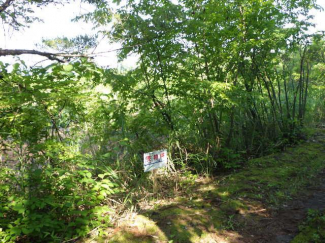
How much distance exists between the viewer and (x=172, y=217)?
306 centimetres

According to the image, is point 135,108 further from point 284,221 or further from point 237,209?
point 284,221

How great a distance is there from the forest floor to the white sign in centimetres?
46

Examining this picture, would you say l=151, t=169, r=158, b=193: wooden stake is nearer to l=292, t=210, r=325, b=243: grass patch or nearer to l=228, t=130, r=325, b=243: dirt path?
l=228, t=130, r=325, b=243: dirt path

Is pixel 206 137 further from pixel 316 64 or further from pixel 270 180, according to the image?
pixel 316 64

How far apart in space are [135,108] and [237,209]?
88.6 inches

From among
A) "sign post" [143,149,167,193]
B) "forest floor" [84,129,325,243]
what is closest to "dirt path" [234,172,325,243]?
"forest floor" [84,129,325,243]

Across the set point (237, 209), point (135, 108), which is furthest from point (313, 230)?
point (135, 108)

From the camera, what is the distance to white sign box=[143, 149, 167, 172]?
3.47 metres

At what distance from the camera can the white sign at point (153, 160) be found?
3472 millimetres

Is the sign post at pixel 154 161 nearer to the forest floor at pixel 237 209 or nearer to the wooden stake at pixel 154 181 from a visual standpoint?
the wooden stake at pixel 154 181

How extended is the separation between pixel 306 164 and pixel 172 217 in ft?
10.3

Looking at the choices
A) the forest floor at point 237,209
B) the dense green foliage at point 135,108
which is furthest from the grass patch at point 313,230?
the dense green foliage at point 135,108

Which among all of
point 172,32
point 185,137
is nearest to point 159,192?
point 185,137

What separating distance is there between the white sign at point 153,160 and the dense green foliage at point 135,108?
14.5 inches
